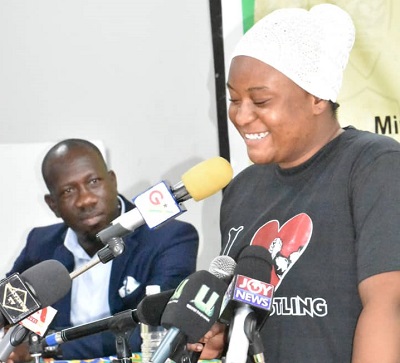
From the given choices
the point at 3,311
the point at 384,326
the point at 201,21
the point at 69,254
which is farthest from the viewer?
the point at 201,21

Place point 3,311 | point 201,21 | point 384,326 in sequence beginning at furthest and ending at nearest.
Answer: point 201,21 → point 3,311 → point 384,326

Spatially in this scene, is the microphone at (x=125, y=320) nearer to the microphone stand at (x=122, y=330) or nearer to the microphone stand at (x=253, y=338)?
the microphone stand at (x=122, y=330)

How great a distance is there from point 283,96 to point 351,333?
48cm

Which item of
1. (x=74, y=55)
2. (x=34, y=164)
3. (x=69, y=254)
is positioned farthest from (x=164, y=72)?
(x=69, y=254)

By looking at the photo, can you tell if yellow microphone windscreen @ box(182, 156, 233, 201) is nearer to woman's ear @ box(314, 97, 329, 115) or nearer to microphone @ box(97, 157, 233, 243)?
microphone @ box(97, 157, 233, 243)

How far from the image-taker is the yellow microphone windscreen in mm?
1735

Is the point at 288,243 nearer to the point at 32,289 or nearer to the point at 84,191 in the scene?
the point at 32,289

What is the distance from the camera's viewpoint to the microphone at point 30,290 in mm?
1637

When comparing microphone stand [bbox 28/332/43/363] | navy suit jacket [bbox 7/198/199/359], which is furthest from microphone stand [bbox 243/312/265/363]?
navy suit jacket [bbox 7/198/199/359]

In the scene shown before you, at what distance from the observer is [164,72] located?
378cm

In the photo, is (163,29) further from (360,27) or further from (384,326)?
(384,326)

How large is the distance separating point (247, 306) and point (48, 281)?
487 mm

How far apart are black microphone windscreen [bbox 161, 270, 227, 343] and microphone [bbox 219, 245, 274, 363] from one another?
0.02 m

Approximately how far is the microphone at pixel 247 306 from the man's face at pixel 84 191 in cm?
187
